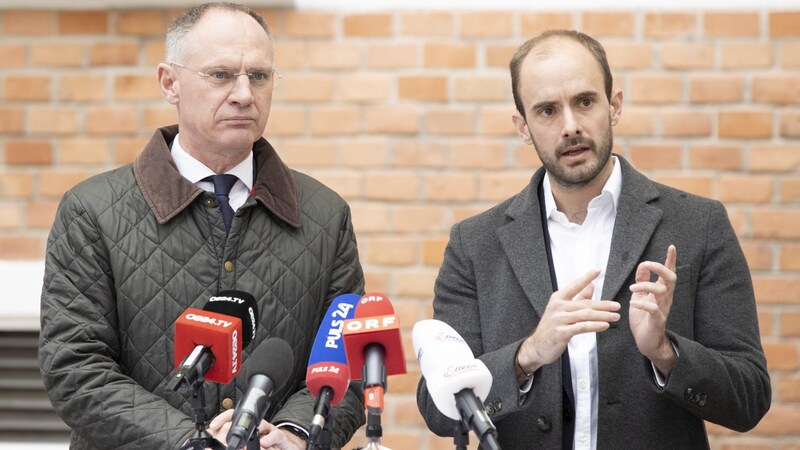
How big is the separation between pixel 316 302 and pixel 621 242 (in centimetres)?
86

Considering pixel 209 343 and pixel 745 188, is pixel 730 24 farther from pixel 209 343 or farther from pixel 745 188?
pixel 209 343

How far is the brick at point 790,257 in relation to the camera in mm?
4258

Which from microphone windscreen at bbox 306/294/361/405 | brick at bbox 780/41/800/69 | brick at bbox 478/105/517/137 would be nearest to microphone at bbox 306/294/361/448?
microphone windscreen at bbox 306/294/361/405

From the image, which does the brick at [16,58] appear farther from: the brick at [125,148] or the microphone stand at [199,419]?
the microphone stand at [199,419]

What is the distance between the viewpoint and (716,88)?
14.1ft

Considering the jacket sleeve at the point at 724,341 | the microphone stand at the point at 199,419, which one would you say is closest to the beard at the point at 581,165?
the jacket sleeve at the point at 724,341

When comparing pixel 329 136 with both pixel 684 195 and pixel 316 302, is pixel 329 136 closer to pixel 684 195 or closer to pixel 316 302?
pixel 316 302

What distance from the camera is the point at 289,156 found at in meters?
4.41

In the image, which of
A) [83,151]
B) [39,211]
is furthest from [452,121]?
[39,211]

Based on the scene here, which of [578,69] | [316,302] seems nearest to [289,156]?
[316,302]

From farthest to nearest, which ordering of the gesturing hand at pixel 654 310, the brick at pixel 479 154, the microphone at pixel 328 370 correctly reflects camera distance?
the brick at pixel 479 154
the gesturing hand at pixel 654 310
the microphone at pixel 328 370

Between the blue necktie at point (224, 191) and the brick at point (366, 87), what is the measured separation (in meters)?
1.27

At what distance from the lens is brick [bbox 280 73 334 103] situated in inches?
173

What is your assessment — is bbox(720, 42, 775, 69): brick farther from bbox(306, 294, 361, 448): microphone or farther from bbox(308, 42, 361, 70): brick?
bbox(306, 294, 361, 448): microphone
